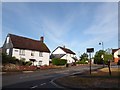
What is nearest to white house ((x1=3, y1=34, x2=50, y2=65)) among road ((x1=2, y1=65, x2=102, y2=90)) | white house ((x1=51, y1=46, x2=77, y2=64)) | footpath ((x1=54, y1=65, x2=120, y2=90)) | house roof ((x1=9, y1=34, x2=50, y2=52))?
house roof ((x1=9, y1=34, x2=50, y2=52))

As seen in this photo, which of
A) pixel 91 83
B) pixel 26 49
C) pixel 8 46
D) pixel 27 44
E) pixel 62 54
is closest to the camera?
pixel 91 83

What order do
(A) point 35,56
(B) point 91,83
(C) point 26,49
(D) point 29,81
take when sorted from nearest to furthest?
(B) point 91,83
(D) point 29,81
(C) point 26,49
(A) point 35,56

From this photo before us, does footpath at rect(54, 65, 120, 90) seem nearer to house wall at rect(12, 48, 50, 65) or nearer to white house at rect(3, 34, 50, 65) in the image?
→ house wall at rect(12, 48, 50, 65)

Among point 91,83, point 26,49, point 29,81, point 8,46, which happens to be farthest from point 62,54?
point 91,83

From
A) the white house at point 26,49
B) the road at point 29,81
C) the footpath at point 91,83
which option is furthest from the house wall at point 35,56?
the footpath at point 91,83

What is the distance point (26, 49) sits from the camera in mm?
48812

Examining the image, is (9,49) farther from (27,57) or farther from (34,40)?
(34,40)

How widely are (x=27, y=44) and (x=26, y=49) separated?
2.72 m

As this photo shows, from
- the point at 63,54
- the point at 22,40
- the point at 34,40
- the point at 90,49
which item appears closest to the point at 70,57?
the point at 63,54

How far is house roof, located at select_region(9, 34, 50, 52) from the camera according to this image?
47150 millimetres

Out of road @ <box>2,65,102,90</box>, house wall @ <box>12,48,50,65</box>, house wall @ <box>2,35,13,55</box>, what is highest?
house wall @ <box>2,35,13,55</box>

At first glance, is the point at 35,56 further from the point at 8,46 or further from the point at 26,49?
the point at 8,46

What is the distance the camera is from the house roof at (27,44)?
155ft

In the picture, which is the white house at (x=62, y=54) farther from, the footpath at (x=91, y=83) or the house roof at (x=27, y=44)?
the footpath at (x=91, y=83)
